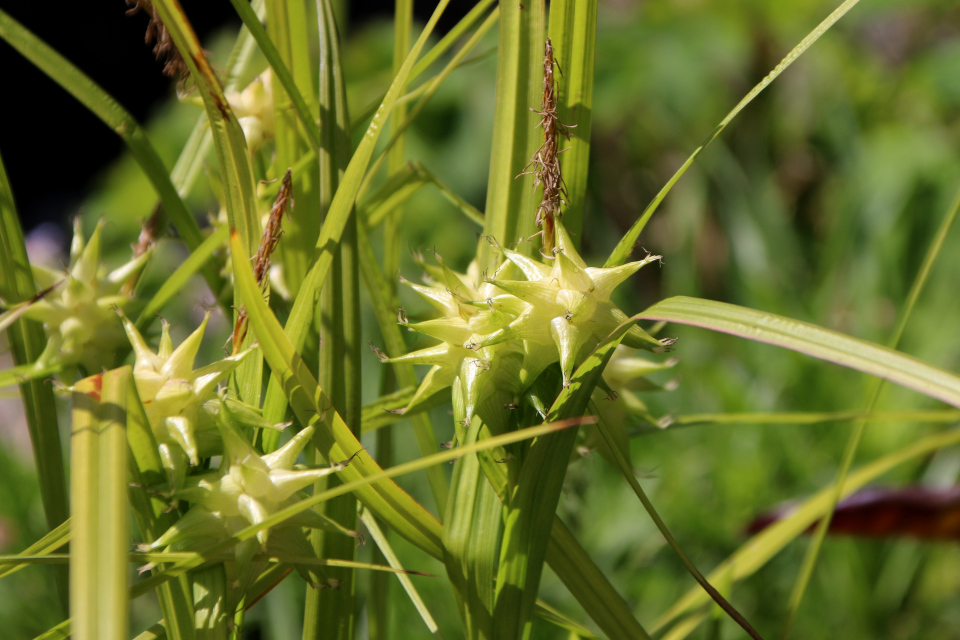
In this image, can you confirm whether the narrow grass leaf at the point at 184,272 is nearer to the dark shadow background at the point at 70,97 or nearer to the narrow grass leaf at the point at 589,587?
the narrow grass leaf at the point at 589,587

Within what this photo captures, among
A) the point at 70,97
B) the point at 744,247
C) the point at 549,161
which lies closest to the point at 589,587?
the point at 549,161

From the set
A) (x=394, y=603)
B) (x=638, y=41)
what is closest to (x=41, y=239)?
(x=394, y=603)


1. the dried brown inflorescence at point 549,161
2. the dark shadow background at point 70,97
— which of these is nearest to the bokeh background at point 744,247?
the dried brown inflorescence at point 549,161

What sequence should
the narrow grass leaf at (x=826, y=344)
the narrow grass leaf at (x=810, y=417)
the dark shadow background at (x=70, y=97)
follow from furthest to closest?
the dark shadow background at (x=70, y=97) → the narrow grass leaf at (x=810, y=417) → the narrow grass leaf at (x=826, y=344)

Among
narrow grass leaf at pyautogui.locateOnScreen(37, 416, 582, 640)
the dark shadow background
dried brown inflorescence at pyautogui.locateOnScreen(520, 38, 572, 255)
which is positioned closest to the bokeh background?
dried brown inflorescence at pyautogui.locateOnScreen(520, 38, 572, 255)

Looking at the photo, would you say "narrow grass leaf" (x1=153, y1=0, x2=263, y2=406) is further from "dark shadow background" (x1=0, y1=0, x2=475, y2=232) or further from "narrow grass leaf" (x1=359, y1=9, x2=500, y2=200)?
"dark shadow background" (x1=0, y1=0, x2=475, y2=232)
